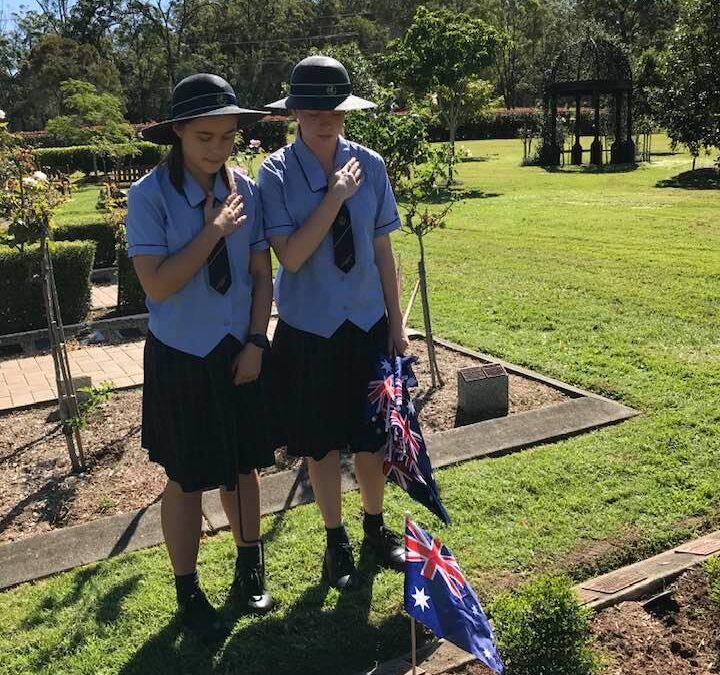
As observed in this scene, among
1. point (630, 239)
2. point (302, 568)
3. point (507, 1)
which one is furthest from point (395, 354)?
point (507, 1)

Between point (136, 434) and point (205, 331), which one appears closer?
point (205, 331)

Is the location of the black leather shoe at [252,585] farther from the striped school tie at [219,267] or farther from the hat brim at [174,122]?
the hat brim at [174,122]

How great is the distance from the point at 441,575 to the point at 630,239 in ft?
28.6

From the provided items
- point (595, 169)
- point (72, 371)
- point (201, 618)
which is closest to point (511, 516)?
point (201, 618)

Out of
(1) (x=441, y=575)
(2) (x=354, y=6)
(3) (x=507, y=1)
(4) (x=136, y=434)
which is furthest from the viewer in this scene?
(2) (x=354, y=6)

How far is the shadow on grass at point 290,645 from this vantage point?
95.1 inches

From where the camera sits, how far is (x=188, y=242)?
233cm

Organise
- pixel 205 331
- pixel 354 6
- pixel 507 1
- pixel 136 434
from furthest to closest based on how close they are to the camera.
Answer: pixel 354 6, pixel 507 1, pixel 136 434, pixel 205 331

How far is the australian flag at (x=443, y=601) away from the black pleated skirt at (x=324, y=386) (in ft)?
2.29

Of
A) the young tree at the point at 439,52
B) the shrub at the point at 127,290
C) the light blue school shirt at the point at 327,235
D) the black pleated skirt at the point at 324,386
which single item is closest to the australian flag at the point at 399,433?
the black pleated skirt at the point at 324,386

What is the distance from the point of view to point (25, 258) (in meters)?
6.72

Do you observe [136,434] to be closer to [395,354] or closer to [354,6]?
[395,354]

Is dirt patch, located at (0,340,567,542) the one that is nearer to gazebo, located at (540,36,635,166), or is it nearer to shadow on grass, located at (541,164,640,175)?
shadow on grass, located at (541,164,640,175)

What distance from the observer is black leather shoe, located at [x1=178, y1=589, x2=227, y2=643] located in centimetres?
252
